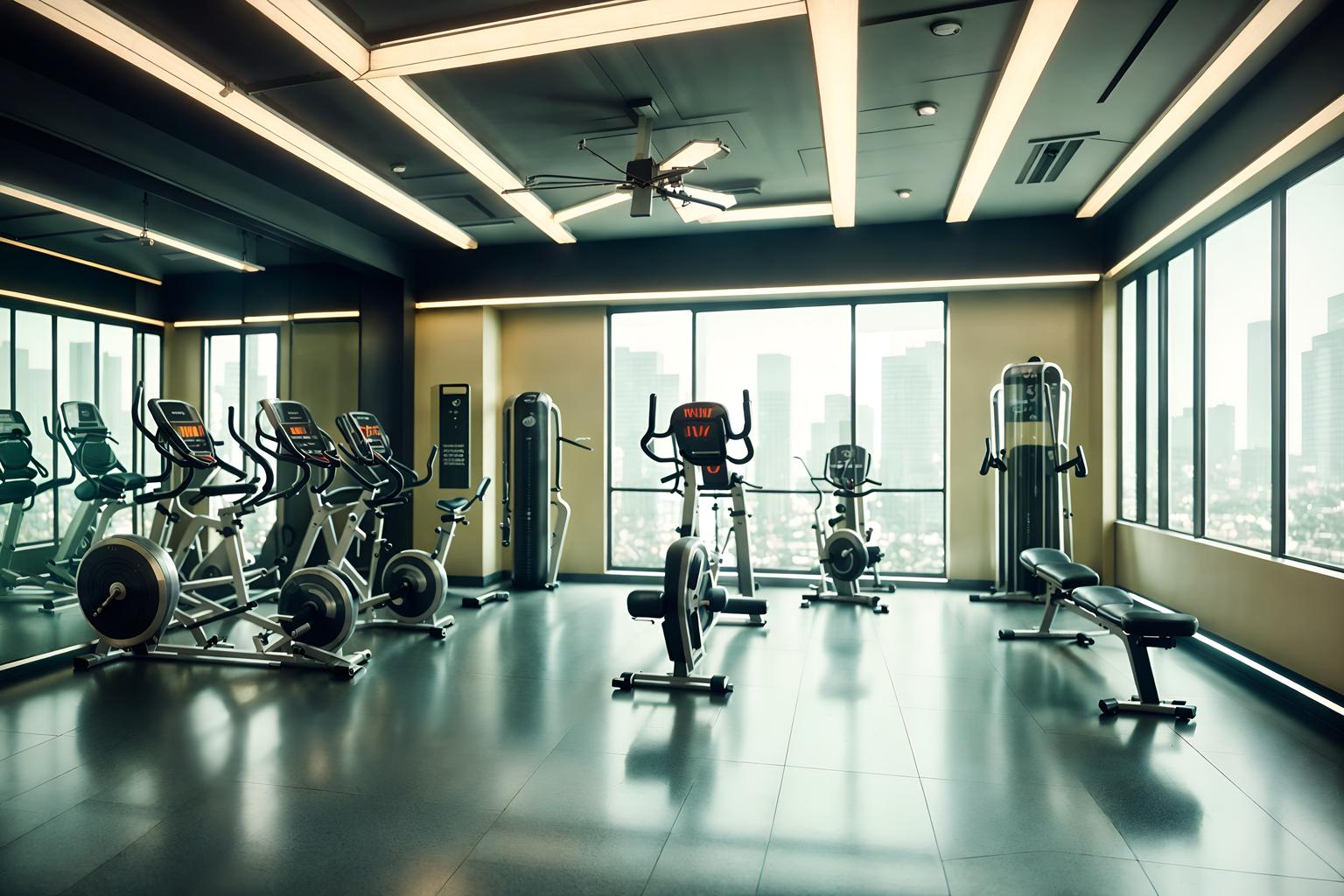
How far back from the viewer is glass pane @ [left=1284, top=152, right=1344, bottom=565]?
3.74 m

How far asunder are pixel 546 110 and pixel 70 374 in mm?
3276

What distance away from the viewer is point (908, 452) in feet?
23.8

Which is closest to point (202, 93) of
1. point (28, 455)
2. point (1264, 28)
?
point (28, 455)

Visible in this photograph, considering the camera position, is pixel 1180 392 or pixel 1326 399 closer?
pixel 1326 399

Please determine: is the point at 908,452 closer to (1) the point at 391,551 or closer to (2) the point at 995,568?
(2) the point at 995,568

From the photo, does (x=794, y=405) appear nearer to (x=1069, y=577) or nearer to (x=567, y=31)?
(x=1069, y=577)

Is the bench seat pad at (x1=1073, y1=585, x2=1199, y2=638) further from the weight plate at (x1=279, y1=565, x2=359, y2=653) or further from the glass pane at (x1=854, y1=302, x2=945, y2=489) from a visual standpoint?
the weight plate at (x1=279, y1=565, x2=359, y2=653)

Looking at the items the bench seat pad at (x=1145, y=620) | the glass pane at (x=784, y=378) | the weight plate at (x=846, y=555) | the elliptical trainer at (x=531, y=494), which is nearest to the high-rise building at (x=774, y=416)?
the glass pane at (x=784, y=378)

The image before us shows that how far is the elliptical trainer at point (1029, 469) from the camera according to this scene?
6086mm

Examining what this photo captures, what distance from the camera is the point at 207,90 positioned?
12.7 ft

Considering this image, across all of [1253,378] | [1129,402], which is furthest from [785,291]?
[1253,378]

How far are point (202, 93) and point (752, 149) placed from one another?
3.11 metres

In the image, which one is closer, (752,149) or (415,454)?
(752,149)

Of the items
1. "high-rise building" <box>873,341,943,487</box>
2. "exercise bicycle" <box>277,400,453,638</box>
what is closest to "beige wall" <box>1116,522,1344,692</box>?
"high-rise building" <box>873,341,943,487</box>
